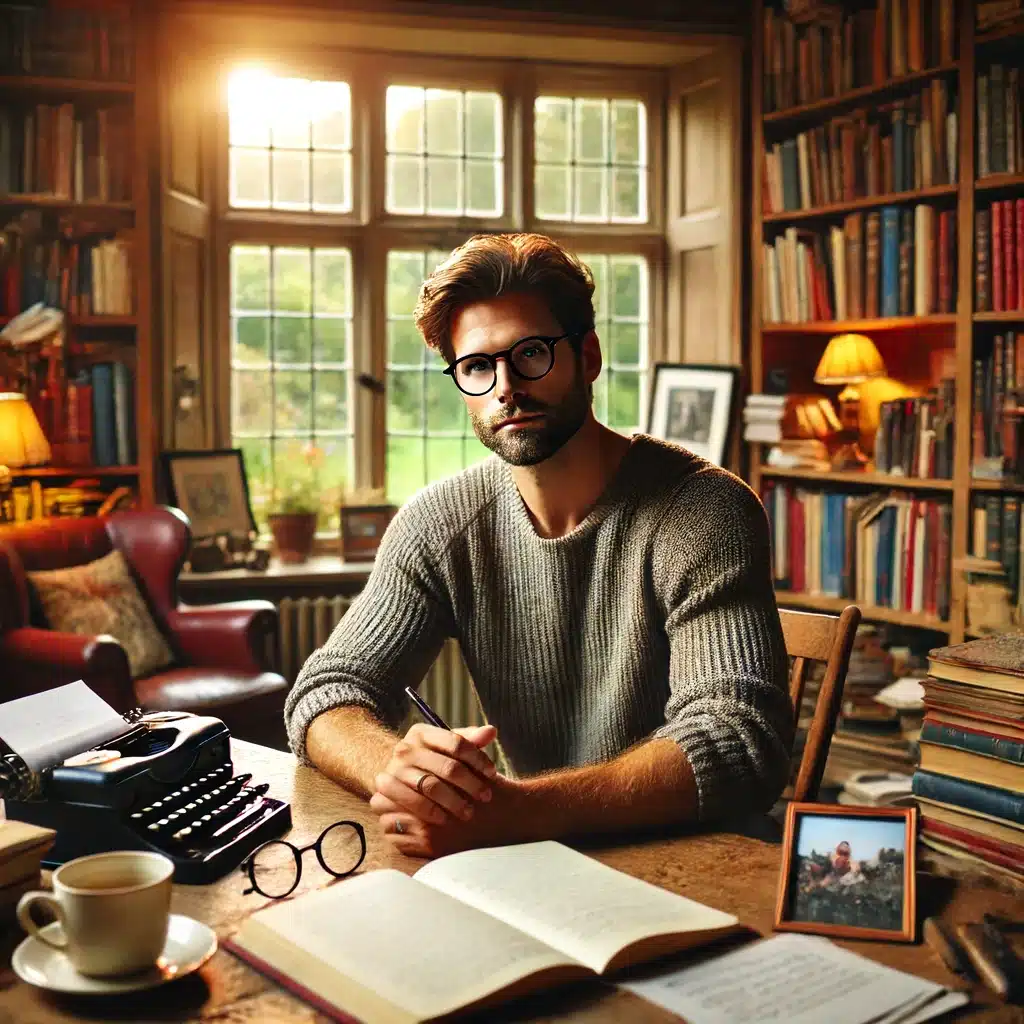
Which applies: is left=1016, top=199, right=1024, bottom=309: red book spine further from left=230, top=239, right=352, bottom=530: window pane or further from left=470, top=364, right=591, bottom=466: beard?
left=230, top=239, right=352, bottom=530: window pane

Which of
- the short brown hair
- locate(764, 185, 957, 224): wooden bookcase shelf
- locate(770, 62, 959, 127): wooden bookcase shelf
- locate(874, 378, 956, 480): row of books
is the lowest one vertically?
locate(874, 378, 956, 480): row of books

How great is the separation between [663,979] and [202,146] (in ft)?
13.3

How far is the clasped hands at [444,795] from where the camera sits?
1.29 metres

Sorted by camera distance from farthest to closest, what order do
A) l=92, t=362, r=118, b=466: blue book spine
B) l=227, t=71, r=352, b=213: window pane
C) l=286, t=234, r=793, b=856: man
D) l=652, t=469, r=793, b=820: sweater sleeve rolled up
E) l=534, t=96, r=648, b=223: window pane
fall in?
l=534, t=96, r=648, b=223: window pane → l=227, t=71, r=352, b=213: window pane → l=92, t=362, r=118, b=466: blue book spine → l=286, t=234, r=793, b=856: man → l=652, t=469, r=793, b=820: sweater sleeve rolled up

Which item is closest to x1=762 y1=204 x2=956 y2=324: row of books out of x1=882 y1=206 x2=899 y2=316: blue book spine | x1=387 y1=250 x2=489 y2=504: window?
x1=882 y1=206 x2=899 y2=316: blue book spine

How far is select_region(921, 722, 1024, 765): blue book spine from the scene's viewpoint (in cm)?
148

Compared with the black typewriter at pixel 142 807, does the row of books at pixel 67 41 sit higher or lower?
higher

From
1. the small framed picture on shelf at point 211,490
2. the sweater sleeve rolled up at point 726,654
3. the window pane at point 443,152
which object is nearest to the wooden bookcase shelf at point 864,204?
the window pane at point 443,152

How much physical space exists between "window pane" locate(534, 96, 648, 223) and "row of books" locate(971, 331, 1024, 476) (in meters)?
1.68

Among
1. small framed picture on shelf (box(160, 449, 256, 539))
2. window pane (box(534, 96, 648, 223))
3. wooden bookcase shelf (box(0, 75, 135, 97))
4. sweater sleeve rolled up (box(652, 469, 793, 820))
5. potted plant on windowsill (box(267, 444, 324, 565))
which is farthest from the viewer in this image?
window pane (box(534, 96, 648, 223))

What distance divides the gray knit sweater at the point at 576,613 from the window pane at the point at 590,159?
9.92ft

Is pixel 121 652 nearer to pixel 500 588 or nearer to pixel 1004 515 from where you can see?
pixel 500 588

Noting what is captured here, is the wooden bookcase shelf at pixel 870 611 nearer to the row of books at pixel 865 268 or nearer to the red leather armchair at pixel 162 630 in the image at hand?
the row of books at pixel 865 268

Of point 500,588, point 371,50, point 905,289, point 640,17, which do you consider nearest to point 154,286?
point 371,50
